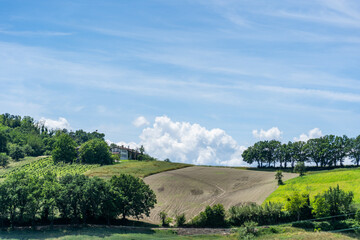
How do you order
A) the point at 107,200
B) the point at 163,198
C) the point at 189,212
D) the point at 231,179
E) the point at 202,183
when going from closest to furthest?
the point at 107,200 → the point at 189,212 → the point at 163,198 → the point at 202,183 → the point at 231,179

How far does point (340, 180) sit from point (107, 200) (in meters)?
75.3

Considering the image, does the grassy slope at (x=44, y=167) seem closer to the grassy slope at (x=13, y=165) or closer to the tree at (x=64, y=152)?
the grassy slope at (x=13, y=165)

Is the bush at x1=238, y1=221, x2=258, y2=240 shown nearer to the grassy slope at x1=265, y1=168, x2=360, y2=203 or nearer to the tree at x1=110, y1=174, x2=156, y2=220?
the tree at x1=110, y1=174, x2=156, y2=220

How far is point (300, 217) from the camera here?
298ft

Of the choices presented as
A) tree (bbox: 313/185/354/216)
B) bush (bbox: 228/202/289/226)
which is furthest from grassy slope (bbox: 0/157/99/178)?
tree (bbox: 313/185/354/216)

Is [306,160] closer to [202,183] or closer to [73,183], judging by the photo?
[202,183]

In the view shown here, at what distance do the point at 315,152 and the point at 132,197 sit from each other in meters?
124

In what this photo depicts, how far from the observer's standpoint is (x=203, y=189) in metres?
122

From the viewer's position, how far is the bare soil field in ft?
339

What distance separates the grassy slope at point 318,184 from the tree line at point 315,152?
5637cm

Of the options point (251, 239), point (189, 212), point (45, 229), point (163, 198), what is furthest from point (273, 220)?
point (45, 229)

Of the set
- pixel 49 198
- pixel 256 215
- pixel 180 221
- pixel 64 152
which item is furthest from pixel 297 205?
pixel 64 152

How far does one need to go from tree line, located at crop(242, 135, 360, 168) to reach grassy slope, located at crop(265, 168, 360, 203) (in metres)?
56.4

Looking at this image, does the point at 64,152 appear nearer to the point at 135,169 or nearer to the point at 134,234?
the point at 135,169
